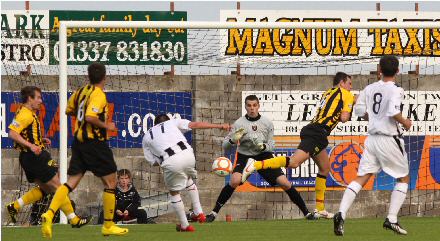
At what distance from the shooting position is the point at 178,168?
11.9 metres

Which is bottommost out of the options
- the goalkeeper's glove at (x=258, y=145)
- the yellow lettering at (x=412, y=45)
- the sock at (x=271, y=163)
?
the sock at (x=271, y=163)

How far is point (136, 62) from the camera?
22.1 metres

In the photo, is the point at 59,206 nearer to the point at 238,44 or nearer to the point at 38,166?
the point at 38,166

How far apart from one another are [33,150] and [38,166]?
0.53 m

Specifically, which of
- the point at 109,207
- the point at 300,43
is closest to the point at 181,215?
the point at 109,207

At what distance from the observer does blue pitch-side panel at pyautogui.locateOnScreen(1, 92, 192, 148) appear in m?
19.5

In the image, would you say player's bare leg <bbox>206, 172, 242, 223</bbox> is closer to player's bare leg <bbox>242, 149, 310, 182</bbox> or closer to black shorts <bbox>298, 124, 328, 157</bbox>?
player's bare leg <bbox>242, 149, 310, 182</bbox>

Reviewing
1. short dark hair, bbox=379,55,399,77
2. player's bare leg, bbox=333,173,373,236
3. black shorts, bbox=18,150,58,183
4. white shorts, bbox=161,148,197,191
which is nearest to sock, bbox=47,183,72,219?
white shorts, bbox=161,148,197,191

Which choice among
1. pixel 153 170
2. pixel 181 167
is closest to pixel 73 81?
pixel 153 170

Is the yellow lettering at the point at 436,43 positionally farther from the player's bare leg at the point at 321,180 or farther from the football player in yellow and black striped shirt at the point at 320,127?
the football player in yellow and black striped shirt at the point at 320,127

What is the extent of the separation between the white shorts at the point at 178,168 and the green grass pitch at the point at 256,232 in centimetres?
50

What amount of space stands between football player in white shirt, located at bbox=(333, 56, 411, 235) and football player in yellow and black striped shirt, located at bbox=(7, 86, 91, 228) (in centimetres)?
293

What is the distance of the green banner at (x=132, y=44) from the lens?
794 inches

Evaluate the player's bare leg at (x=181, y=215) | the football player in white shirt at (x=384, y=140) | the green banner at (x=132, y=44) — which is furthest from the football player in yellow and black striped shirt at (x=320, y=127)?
the green banner at (x=132, y=44)
